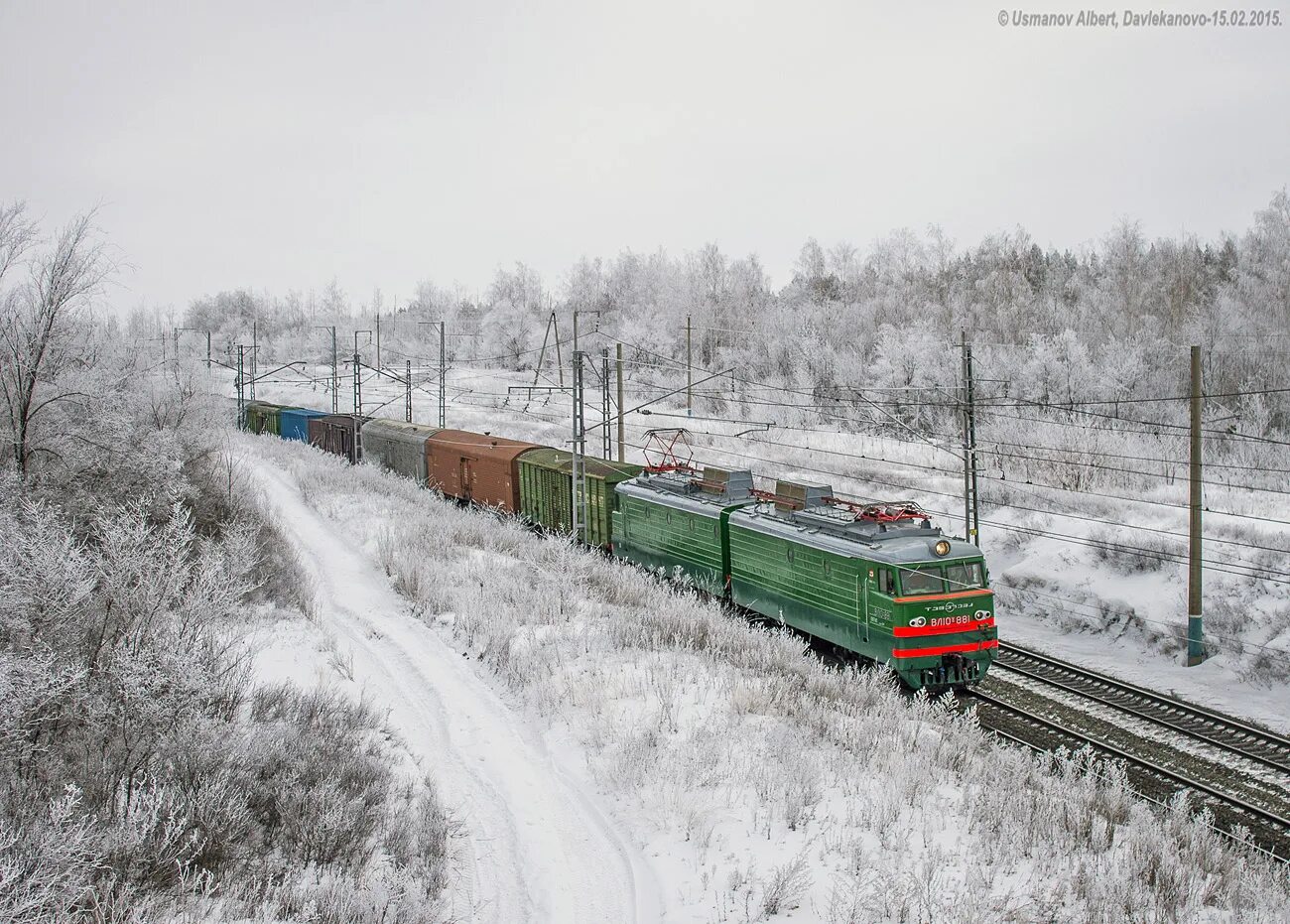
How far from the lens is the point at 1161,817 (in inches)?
411

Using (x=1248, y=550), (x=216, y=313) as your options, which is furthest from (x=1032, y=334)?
(x=216, y=313)

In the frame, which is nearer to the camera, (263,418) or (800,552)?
(800,552)

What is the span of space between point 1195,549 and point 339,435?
1264 inches

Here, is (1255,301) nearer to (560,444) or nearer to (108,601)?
(560,444)

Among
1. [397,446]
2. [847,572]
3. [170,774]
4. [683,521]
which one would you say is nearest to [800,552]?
[847,572]

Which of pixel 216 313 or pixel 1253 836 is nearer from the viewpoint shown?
pixel 1253 836

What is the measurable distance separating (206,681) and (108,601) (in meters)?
1.35

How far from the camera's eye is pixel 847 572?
14.1 meters

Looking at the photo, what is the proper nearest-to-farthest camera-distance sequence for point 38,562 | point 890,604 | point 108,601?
1. point 38,562
2. point 108,601
3. point 890,604

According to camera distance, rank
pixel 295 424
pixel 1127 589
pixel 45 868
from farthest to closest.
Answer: pixel 295 424 < pixel 1127 589 < pixel 45 868

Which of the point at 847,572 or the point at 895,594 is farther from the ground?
the point at 847,572

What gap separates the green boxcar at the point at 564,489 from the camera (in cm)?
2209

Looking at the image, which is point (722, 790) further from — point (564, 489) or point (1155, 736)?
point (564, 489)

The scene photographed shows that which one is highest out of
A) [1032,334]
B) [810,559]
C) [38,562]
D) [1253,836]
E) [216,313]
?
[216,313]
